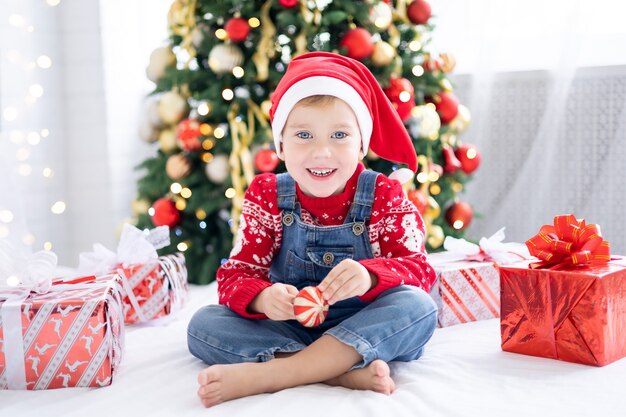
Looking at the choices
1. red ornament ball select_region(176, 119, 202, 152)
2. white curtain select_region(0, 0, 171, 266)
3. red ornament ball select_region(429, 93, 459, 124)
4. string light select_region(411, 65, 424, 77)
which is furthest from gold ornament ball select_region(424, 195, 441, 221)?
white curtain select_region(0, 0, 171, 266)

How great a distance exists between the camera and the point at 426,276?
134 cm

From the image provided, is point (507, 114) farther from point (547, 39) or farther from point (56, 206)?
point (56, 206)

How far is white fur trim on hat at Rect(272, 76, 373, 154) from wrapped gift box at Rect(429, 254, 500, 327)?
0.40 m

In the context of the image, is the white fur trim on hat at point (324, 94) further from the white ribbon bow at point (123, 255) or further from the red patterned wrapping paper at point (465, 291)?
the white ribbon bow at point (123, 255)

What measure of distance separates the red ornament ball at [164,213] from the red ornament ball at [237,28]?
554mm

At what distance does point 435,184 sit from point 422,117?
9.8 inches

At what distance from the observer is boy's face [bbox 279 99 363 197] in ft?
4.17

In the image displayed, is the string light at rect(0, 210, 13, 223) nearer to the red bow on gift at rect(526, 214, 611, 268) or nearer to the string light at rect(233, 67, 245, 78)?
the string light at rect(233, 67, 245, 78)

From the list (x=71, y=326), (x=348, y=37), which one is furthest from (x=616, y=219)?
(x=71, y=326)

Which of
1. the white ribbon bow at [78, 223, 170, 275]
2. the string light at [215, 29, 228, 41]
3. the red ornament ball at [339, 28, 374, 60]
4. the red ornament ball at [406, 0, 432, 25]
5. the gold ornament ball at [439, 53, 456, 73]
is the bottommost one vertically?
the white ribbon bow at [78, 223, 170, 275]

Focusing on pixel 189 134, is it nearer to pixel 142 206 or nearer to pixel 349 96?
pixel 142 206

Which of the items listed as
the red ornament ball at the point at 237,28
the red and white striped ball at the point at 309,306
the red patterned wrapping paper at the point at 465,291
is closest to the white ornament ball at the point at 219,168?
the red ornament ball at the point at 237,28

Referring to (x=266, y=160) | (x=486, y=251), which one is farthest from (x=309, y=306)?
(x=266, y=160)

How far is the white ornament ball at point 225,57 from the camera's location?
80.8 inches
